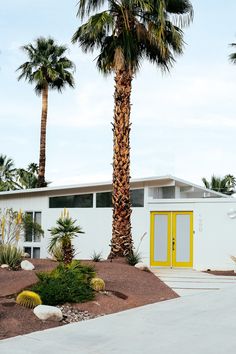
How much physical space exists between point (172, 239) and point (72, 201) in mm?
5006

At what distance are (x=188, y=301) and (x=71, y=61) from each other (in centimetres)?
2465

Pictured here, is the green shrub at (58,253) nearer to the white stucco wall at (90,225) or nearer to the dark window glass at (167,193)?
the white stucco wall at (90,225)

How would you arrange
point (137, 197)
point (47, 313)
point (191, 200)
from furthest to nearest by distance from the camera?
point (137, 197) < point (191, 200) < point (47, 313)

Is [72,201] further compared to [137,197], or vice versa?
[72,201]

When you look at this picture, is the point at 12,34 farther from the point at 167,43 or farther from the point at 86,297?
the point at 86,297

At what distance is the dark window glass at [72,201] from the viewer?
24.5m

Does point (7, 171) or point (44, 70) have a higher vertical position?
point (44, 70)

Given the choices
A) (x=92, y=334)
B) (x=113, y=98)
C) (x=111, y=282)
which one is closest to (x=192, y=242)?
(x=113, y=98)

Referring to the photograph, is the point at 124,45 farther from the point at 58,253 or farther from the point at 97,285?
the point at 97,285

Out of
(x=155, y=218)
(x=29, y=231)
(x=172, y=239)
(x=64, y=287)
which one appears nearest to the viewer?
(x=64, y=287)

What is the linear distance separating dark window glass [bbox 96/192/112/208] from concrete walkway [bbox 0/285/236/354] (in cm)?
1266

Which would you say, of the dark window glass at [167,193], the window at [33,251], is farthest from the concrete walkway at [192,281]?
the window at [33,251]

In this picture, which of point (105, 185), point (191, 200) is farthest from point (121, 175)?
point (105, 185)

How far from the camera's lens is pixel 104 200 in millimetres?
24250
